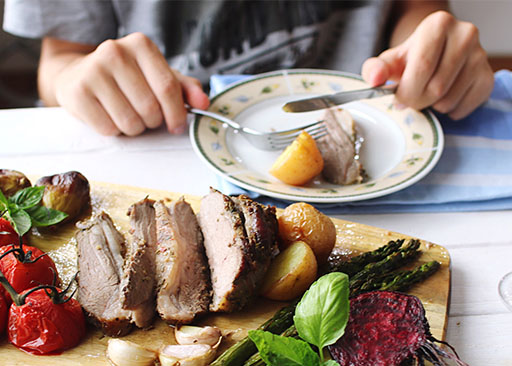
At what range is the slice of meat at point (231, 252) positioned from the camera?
1.79 m

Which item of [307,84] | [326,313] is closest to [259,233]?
[326,313]

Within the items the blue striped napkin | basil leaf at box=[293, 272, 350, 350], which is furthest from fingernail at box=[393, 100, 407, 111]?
basil leaf at box=[293, 272, 350, 350]

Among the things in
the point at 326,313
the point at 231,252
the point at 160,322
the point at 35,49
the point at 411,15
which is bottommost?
the point at 35,49

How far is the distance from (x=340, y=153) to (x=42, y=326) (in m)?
1.50

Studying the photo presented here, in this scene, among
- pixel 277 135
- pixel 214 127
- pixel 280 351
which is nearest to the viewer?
pixel 280 351

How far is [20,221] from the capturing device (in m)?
2.03

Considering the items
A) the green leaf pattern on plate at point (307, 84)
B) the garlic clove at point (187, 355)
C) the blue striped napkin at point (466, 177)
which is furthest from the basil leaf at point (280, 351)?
the green leaf pattern on plate at point (307, 84)

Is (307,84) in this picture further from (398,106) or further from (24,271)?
(24,271)

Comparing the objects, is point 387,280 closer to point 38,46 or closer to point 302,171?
point 302,171

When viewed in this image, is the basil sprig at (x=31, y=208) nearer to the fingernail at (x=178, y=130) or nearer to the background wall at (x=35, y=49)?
the fingernail at (x=178, y=130)

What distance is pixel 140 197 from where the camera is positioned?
7.92 ft

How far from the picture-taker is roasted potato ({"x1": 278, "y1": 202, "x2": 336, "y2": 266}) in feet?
6.52

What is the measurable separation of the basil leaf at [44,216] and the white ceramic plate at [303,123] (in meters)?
0.71

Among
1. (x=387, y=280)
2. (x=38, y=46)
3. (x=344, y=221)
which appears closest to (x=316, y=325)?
(x=387, y=280)
